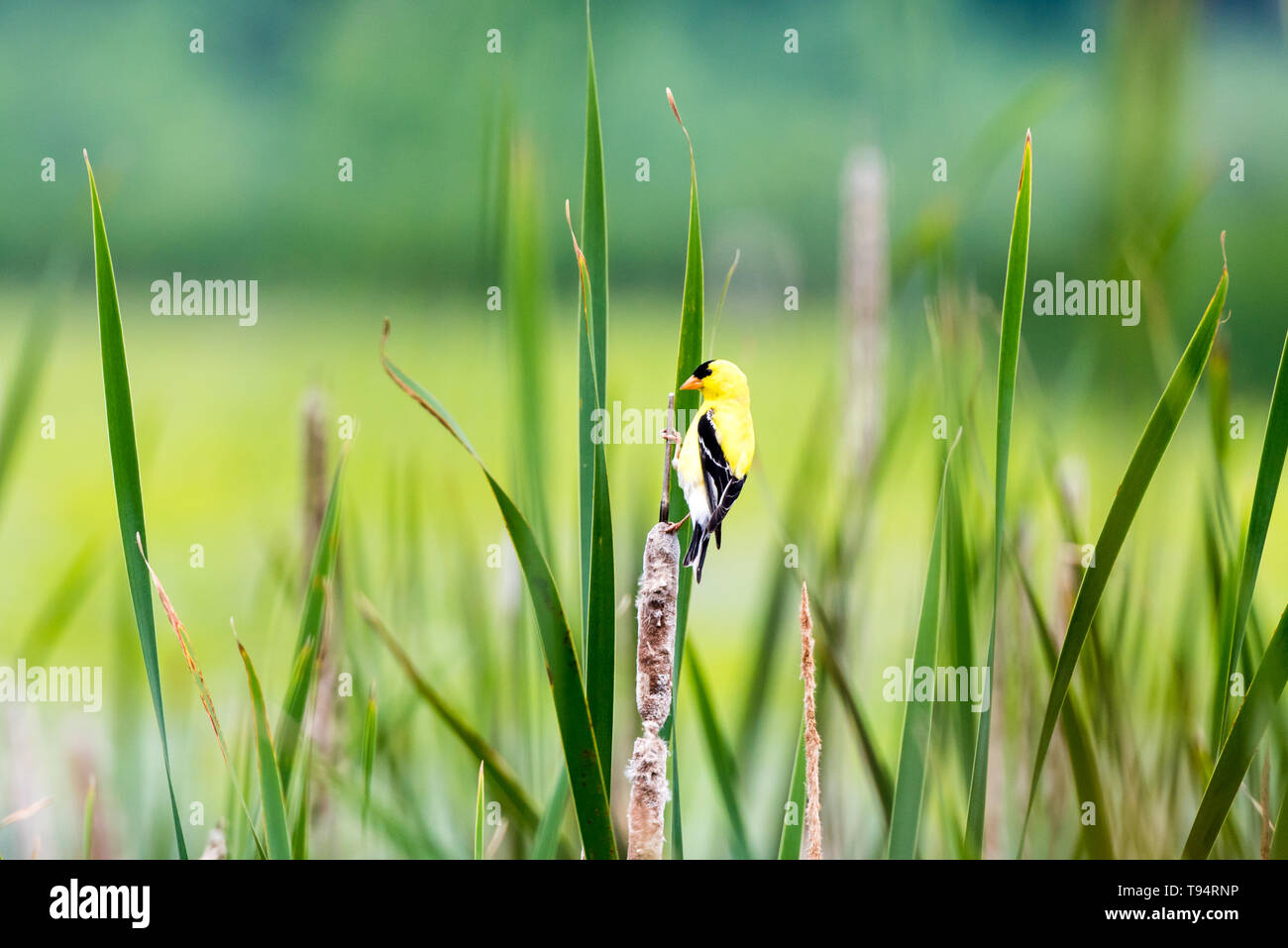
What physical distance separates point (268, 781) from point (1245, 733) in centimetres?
66

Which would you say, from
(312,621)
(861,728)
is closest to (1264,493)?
(861,728)

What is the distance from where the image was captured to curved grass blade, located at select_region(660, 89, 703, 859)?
1.75 feet

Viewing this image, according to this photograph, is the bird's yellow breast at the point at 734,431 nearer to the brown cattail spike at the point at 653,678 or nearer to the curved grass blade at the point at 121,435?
the brown cattail spike at the point at 653,678

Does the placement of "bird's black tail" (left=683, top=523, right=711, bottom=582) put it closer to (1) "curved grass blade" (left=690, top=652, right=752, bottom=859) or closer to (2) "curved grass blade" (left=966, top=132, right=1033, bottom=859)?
(1) "curved grass blade" (left=690, top=652, right=752, bottom=859)

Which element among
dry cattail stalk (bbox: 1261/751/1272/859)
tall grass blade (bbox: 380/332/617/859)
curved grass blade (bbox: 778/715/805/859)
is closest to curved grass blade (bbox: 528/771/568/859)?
tall grass blade (bbox: 380/332/617/859)

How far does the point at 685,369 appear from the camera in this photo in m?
0.56

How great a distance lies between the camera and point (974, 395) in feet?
2.43

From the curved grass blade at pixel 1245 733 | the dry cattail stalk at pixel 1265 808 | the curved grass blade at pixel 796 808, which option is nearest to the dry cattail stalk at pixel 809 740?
the curved grass blade at pixel 796 808

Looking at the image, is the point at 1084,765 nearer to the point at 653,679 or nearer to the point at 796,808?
the point at 796,808

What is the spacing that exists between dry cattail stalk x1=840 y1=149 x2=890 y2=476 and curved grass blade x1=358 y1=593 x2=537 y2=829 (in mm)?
495

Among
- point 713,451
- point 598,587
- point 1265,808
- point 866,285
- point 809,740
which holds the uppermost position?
point 866,285
